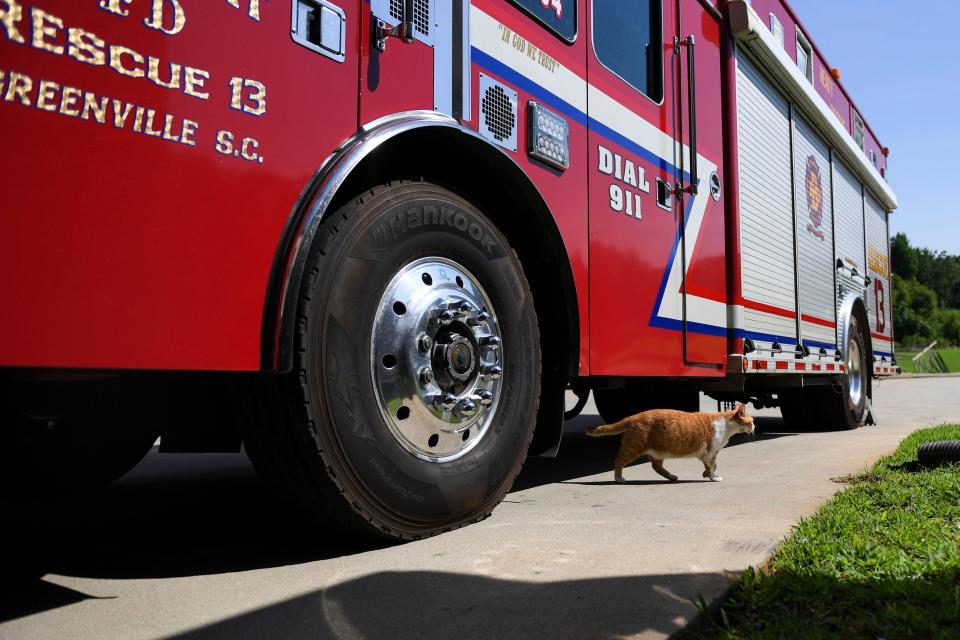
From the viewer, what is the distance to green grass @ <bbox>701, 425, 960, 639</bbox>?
1.64 metres

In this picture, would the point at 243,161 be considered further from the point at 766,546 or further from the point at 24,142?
the point at 766,546

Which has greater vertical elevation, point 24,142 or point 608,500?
point 24,142

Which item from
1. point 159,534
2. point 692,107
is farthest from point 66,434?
point 692,107

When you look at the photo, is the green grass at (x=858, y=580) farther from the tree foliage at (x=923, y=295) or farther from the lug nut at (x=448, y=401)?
the tree foliage at (x=923, y=295)

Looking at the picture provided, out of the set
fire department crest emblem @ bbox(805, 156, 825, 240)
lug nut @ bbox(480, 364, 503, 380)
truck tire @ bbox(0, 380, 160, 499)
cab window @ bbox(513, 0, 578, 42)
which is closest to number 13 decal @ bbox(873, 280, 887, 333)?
fire department crest emblem @ bbox(805, 156, 825, 240)

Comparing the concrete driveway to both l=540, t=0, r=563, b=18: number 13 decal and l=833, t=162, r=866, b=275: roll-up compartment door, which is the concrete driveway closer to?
l=540, t=0, r=563, b=18: number 13 decal

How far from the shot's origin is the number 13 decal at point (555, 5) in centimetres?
316

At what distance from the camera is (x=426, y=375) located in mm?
2357

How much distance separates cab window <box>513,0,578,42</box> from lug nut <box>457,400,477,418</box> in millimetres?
1560

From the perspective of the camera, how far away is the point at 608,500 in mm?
3291

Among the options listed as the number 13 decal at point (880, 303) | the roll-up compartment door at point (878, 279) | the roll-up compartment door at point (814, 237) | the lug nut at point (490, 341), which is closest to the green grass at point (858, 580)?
the lug nut at point (490, 341)

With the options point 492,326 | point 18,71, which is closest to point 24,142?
point 18,71

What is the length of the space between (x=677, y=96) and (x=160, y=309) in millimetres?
3337

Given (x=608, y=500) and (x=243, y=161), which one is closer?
(x=243, y=161)
